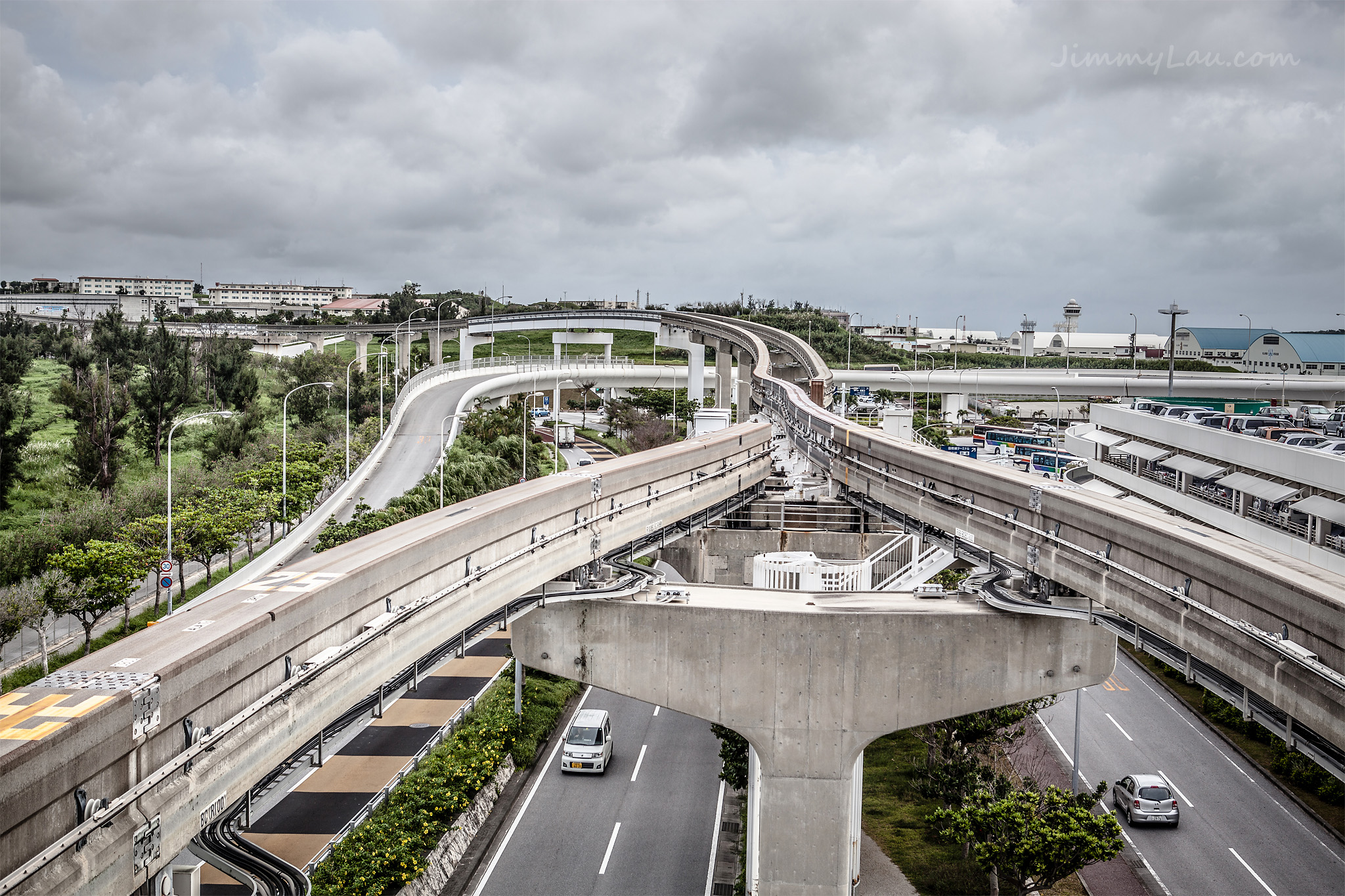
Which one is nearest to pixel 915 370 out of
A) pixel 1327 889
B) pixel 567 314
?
pixel 567 314

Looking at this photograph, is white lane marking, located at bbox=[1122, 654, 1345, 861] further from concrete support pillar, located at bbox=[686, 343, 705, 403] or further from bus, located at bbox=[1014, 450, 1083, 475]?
concrete support pillar, located at bbox=[686, 343, 705, 403]

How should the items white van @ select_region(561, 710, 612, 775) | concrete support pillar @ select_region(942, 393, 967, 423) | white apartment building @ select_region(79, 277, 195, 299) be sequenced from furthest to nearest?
white apartment building @ select_region(79, 277, 195, 299) → concrete support pillar @ select_region(942, 393, 967, 423) → white van @ select_region(561, 710, 612, 775)

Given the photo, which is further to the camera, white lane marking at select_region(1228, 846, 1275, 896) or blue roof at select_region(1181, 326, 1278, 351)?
blue roof at select_region(1181, 326, 1278, 351)

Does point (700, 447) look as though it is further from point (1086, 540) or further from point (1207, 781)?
point (1207, 781)

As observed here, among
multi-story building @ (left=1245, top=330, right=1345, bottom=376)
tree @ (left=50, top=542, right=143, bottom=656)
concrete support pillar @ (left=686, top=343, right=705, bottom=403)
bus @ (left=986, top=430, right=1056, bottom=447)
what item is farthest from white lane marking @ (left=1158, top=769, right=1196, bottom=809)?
multi-story building @ (left=1245, top=330, right=1345, bottom=376)

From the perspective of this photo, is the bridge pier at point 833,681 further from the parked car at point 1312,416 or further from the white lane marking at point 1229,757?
the parked car at point 1312,416

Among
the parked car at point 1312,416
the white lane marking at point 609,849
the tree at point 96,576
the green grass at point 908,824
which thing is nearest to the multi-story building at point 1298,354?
the parked car at point 1312,416
